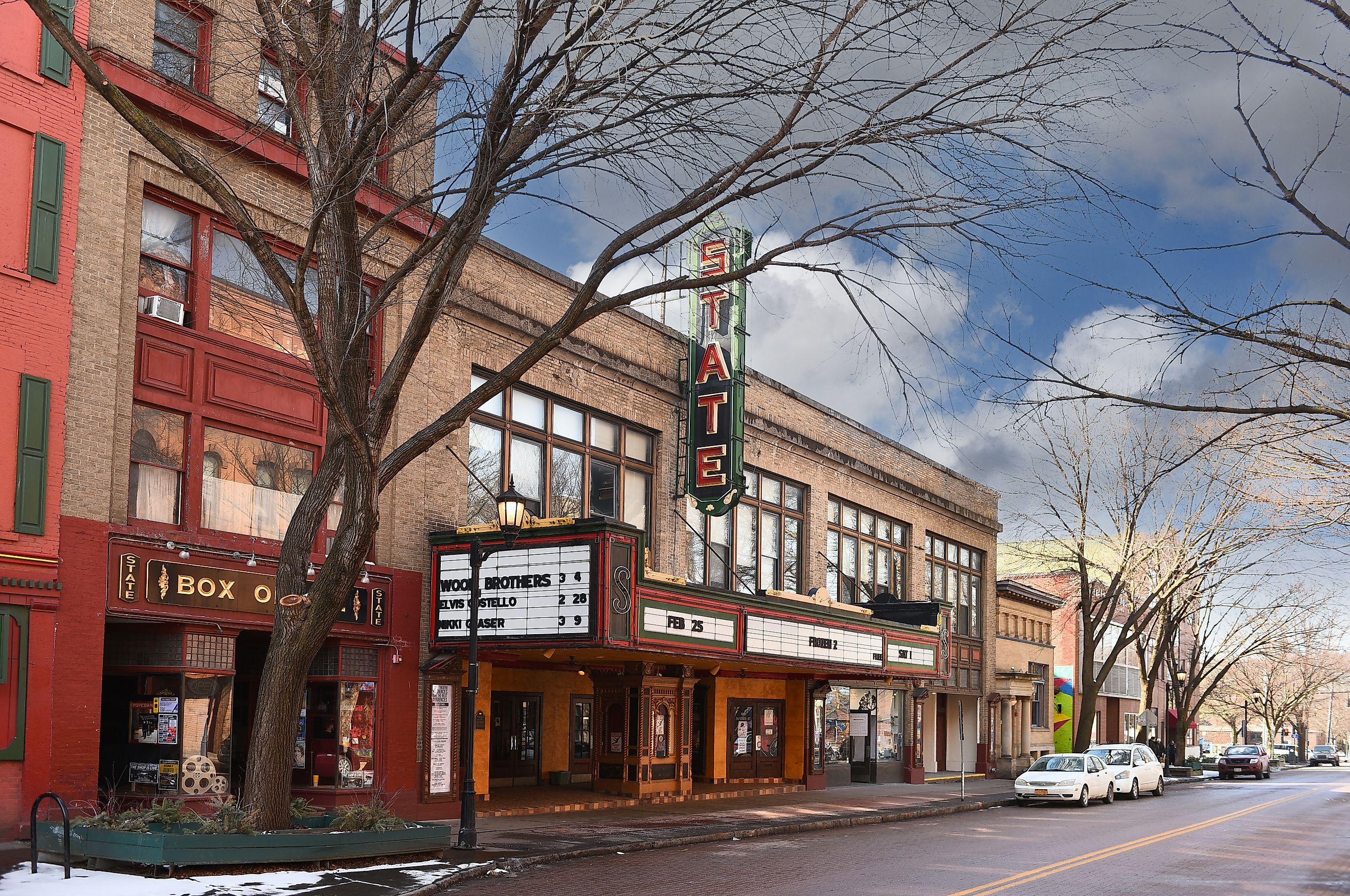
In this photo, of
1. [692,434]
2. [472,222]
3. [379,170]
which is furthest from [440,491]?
[472,222]

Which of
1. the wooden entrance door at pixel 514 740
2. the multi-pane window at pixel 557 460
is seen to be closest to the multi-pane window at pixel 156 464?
→ the multi-pane window at pixel 557 460

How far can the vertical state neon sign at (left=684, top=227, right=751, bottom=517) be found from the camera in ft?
91.1

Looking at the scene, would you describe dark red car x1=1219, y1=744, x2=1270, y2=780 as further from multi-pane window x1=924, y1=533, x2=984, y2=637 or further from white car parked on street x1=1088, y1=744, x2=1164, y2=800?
white car parked on street x1=1088, y1=744, x2=1164, y2=800

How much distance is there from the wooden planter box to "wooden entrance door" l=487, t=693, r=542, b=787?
1018cm

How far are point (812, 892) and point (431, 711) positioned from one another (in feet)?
30.9

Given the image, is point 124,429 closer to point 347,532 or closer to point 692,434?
point 347,532

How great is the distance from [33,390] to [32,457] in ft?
2.79

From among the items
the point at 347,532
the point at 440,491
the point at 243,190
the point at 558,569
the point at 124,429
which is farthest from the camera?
the point at 440,491

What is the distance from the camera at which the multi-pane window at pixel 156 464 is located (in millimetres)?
17000

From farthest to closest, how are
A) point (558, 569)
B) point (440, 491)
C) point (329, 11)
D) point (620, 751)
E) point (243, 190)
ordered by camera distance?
point (620, 751) < point (440, 491) < point (558, 569) < point (243, 190) < point (329, 11)

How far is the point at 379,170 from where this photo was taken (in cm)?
2178

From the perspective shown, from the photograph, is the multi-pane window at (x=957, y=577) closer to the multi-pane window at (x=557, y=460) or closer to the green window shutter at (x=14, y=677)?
the multi-pane window at (x=557, y=460)

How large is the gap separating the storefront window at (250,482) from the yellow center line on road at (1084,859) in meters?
11.2

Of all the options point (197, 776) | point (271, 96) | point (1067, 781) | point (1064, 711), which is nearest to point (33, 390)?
point (197, 776)
